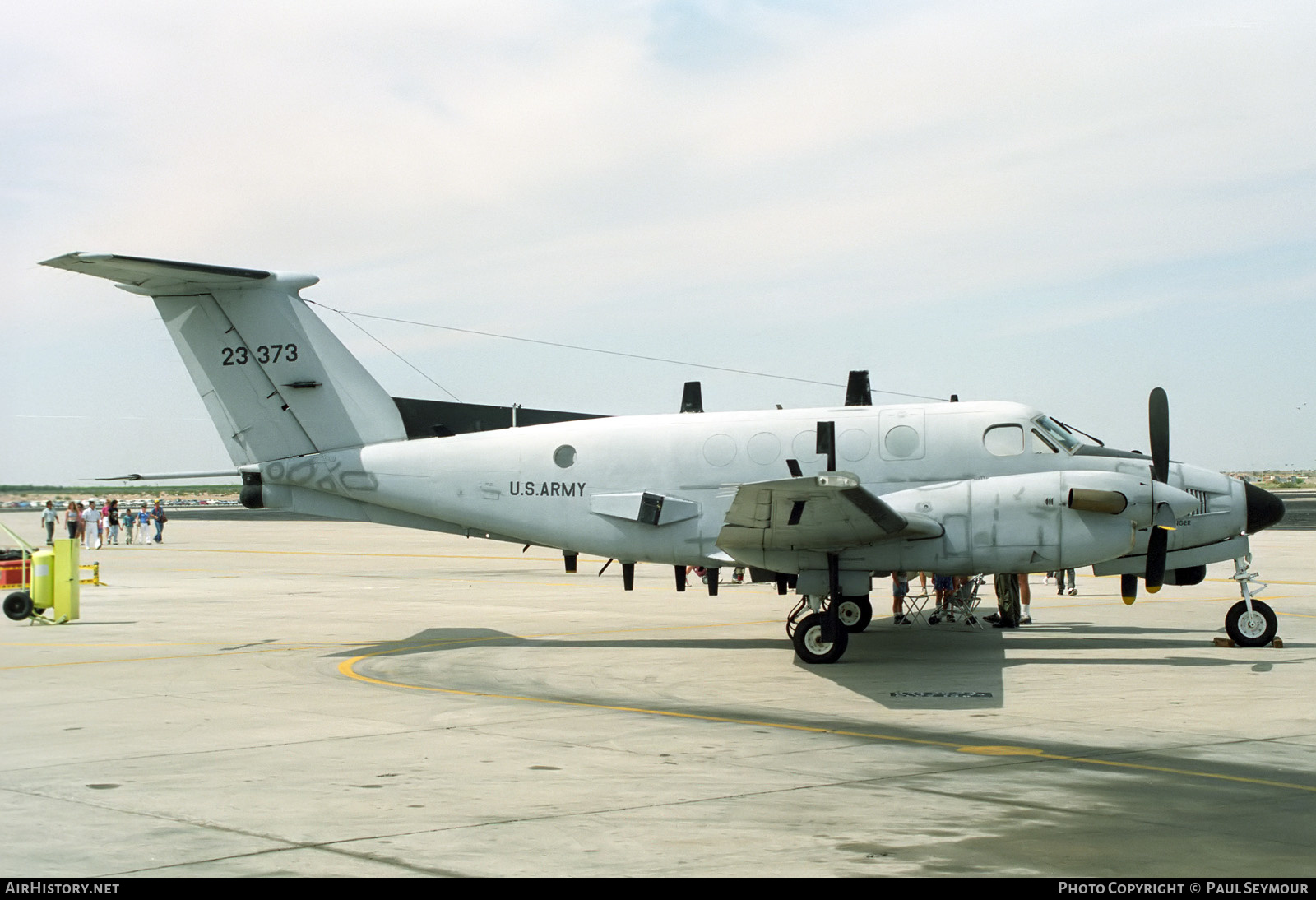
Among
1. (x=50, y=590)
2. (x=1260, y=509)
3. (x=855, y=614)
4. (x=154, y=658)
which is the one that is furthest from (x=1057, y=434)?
(x=50, y=590)

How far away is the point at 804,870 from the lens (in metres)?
6.56

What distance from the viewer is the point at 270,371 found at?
1903 cm

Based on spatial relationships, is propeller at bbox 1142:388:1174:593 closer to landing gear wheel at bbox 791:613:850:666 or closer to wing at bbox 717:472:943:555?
wing at bbox 717:472:943:555

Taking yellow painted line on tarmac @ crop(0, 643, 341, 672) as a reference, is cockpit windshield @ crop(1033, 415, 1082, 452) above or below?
above

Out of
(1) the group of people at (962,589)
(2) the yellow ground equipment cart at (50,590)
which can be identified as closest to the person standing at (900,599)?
(1) the group of people at (962,589)

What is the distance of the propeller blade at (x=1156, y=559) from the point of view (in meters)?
16.3

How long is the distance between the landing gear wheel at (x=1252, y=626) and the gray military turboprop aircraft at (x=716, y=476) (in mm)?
34

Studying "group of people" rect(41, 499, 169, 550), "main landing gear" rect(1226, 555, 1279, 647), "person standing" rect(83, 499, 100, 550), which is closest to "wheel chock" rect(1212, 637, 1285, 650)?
"main landing gear" rect(1226, 555, 1279, 647)

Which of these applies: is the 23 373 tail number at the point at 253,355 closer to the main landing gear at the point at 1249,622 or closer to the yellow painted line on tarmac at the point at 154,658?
the yellow painted line on tarmac at the point at 154,658

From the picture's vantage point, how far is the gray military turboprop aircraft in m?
16.2

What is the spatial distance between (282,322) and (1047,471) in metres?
11.7

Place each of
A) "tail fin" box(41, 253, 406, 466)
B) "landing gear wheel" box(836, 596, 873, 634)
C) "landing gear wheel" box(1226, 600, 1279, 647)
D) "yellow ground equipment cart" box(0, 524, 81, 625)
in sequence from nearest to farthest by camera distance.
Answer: "landing gear wheel" box(1226, 600, 1279, 647)
"landing gear wheel" box(836, 596, 873, 634)
"tail fin" box(41, 253, 406, 466)
"yellow ground equipment cart" box(0, 524, 81, 625)

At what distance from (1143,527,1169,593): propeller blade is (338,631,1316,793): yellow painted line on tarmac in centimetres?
704
